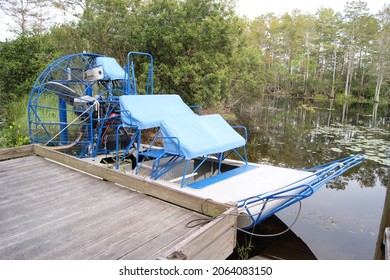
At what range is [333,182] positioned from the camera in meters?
7.69

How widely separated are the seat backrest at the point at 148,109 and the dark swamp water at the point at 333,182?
100 inches

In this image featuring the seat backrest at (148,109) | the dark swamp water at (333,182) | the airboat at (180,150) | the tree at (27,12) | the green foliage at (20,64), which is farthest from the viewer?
the tree at (27,12)

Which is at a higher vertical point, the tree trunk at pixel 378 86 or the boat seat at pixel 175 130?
the tree trunk at pixel 378 86

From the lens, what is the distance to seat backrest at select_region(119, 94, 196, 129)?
514 cm

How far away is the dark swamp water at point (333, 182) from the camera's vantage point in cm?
493

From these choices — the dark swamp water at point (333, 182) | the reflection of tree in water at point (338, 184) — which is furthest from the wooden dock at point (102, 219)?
the reflection of tree in water at point (338, 184)

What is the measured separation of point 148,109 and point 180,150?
1.46 meters

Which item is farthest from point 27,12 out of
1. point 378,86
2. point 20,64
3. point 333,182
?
point 378,86

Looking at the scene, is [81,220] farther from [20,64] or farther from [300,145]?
[300,145]

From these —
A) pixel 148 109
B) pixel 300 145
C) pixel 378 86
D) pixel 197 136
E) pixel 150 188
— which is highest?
pixel 378 86

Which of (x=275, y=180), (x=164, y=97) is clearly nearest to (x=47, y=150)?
(x=164, y=97)

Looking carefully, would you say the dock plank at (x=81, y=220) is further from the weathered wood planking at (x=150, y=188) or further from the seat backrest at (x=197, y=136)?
the seat backrest at (x=197, y=136)

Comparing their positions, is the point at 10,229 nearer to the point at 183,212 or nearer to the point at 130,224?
the point at 130,224

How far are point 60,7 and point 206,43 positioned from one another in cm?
1027
